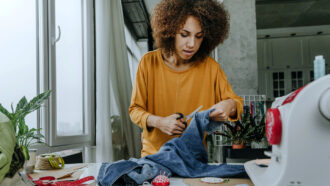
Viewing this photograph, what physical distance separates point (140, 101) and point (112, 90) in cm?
116

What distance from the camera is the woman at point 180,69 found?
147cm

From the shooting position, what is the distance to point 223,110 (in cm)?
123

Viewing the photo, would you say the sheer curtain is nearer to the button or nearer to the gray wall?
the gray wall

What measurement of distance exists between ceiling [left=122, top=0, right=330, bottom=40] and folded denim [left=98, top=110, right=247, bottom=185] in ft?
12.9

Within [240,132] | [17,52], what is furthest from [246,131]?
[17,52]

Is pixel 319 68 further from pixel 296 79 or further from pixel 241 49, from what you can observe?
pixel 296 79

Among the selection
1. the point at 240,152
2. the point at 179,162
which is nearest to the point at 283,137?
the point at 179,162

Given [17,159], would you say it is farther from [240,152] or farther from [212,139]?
[212,139]

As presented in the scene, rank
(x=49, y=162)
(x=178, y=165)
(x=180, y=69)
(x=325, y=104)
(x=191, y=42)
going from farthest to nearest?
(x=180, y=69) → (x=191, y=42) → (x=49, y=162) → (x=178, y=165) → (x=325, y=104)

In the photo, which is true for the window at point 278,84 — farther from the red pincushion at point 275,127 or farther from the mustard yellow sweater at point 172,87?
the red pincushion at point 275,127

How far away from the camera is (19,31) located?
1667 millimetres

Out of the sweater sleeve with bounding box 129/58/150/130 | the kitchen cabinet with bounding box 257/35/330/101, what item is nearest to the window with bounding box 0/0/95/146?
the sweater sleeve with bounding box 129/58/150/130

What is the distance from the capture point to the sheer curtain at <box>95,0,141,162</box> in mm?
2457

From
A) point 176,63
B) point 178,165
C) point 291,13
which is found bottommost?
point 178,165
